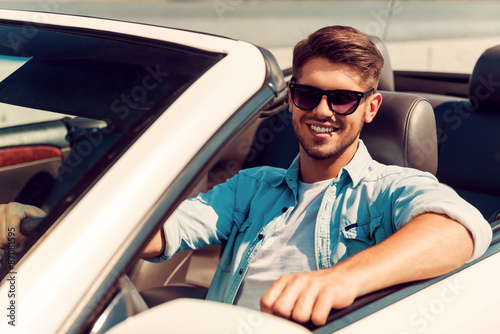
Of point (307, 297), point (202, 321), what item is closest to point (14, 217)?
point (202, 321)

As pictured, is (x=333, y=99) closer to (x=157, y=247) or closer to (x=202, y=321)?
(x=157, y=247)

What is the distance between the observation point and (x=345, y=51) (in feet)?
6.68

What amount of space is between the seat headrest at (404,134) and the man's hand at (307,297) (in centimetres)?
127

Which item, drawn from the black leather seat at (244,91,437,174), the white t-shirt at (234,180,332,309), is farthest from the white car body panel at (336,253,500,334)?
the black leather seat at (244,91,437,174)

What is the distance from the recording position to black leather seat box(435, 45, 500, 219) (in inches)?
121

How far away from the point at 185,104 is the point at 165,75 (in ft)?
0.48

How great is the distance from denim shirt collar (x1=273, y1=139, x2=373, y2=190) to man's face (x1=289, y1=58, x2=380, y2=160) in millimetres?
59

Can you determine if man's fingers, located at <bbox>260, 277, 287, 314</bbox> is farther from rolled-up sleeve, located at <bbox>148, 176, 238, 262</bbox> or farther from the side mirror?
rolled-up sleeve, located at <bbox>148, 176, 238, 262</bbox>

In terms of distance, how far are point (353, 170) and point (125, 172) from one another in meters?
1.01

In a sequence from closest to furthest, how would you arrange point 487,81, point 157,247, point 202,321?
point 202,321, point 157,247, point 487,81

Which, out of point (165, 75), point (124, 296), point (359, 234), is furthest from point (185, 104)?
point (359, 234)

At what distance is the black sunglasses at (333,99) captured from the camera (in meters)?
1.90

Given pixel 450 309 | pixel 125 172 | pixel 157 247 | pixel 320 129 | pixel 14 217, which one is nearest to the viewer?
pixel 125 172

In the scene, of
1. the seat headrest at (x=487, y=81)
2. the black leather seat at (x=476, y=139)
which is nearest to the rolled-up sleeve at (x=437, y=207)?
the black leather seat at (x=476, y=139)
